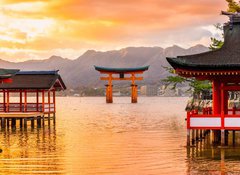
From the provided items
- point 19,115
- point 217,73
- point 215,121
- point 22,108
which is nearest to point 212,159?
point 215,121

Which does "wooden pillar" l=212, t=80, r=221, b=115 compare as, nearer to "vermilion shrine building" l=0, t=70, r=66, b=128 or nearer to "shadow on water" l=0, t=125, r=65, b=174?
"shadow on water" l=0, t=125, r=65, b=174

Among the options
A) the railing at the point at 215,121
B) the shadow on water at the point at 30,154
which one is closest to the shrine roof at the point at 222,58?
the railing at the point at 215,121

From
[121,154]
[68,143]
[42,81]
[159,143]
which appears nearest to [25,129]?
[42,81]

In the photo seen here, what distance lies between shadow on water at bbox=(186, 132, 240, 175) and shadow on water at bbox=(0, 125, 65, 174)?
5990mm

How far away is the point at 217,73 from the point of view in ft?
91.8

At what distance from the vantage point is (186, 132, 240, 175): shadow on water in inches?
870

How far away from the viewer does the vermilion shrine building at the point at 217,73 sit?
27859 millimetres

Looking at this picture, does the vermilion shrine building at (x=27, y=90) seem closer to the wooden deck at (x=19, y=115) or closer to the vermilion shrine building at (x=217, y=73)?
the wooden deck at (x=19, y=115)

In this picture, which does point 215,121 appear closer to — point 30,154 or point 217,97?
point 217,97

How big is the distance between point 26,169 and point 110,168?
3.62 m

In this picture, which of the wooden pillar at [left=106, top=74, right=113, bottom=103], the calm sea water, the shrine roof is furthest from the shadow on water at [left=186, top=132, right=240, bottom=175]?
the wooden pillar at [left=106, top=74, right=113, bottom=103]

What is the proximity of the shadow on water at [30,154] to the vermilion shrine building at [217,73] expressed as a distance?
25.6 feet

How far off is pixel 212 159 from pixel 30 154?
9.44 m

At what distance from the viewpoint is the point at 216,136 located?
3064 centimetres
